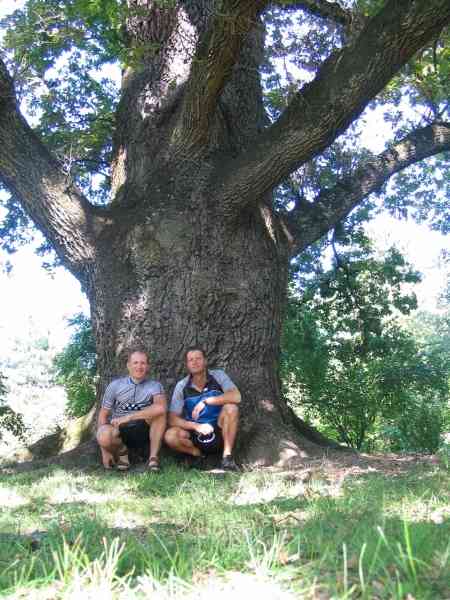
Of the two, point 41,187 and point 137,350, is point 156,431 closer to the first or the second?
point 137,350

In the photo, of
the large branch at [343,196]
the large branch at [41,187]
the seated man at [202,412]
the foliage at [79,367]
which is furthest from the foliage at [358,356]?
the seated man at [202,412]

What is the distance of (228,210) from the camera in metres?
6.66

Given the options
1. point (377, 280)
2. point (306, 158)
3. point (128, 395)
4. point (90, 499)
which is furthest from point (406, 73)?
point (90, 499)

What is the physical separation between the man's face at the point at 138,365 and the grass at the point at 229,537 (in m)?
1.34

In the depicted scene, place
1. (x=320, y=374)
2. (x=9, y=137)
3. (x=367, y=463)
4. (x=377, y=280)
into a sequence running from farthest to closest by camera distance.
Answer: (x=377, y=280) < (x=320, y=374) < (x=9, y=137) < (x=367, y=463)

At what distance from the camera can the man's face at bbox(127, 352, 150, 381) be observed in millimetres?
6020

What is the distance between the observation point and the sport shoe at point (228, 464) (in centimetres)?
Answer: 560

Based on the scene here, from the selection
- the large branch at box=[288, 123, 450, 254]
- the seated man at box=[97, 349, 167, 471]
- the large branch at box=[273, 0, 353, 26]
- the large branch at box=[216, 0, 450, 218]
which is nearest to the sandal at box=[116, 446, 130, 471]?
the seated man at box=[97, 349, 167, 471]

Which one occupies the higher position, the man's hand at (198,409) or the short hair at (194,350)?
the short hair at (194,350)

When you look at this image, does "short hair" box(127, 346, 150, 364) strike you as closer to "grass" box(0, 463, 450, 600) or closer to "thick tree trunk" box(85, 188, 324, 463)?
"thick tree trunk" box(85, 188, 324, 463)

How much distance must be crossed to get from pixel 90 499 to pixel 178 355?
244 cm

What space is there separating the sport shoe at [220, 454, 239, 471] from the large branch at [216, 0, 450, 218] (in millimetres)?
2655

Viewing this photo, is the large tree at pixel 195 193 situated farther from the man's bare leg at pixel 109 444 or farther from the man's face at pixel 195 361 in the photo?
the man's bare leg at pixel 109 444

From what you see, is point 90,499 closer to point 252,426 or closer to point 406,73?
point 252,426
